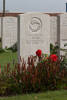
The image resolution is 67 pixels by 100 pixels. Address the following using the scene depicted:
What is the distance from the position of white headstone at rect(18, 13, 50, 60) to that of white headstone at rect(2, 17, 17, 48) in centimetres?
872

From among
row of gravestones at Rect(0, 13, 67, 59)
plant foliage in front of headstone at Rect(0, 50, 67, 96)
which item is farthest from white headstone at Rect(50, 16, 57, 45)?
plant foliage in front of headstone at Rect(0, 50, 67, 96)

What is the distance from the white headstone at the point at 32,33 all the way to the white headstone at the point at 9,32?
8716 mm

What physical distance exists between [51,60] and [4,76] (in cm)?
102

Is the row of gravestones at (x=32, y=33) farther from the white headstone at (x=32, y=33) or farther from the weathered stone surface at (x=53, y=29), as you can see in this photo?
the weathered stone surface at (x=53, y=29)

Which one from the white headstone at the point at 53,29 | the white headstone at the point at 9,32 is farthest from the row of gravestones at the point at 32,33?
the white headstone at the point at 9,32

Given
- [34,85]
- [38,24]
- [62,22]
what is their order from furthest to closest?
1. [62,22]
2. [38,24]
3. [34,85]

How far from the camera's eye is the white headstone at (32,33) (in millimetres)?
7359

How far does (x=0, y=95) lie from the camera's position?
18.3ft

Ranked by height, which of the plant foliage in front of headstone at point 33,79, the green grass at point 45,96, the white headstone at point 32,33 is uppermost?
the white headstone at point 32,33

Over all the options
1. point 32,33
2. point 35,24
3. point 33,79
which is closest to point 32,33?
point 32,33

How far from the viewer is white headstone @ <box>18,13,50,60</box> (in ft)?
24.1

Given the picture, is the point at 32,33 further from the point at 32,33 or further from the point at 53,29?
the point at 53,29

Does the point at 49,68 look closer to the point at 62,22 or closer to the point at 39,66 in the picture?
the point at 39,66

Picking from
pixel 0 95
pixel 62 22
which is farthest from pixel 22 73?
pixel 62 22
